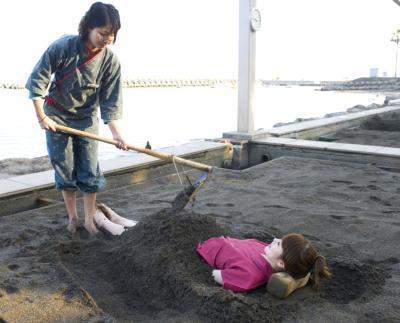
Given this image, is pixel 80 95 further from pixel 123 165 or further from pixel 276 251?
pixel 123 165

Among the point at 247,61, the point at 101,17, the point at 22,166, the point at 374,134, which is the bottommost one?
the point at 22,166

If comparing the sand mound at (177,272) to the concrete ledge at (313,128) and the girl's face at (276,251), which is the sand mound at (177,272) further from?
the concrete ledge at (313,128)

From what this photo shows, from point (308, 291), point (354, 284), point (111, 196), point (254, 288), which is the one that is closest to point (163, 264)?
point (254, 288)

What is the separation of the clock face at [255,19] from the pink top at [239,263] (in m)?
4.74

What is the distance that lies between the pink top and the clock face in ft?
15.6

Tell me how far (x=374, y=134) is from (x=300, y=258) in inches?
268

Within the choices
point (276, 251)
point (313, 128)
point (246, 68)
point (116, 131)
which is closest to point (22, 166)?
point (246, 68)

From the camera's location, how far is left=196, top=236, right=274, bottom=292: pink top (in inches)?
93.4

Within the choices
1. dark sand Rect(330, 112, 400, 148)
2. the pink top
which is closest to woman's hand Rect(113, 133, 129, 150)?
the pink top

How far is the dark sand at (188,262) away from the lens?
87.0 inches

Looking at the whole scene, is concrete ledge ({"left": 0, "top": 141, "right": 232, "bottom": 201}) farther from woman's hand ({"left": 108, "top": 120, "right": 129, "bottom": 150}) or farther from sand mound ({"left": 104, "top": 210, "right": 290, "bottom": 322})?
sand mound ({"left": 104, "top": 210, "right": 290, "bottom": 322})

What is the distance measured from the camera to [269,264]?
244 centimetres

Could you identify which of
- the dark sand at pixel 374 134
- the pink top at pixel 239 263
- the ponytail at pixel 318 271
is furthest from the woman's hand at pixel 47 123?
the dark sand at pixel 374 134

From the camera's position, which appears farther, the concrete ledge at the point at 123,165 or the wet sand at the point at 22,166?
the wet sand at the point at 22,166
